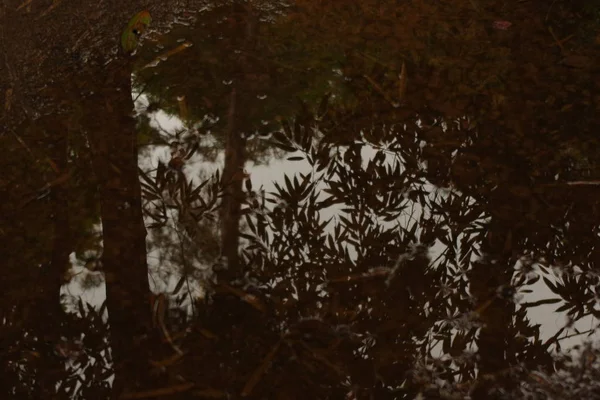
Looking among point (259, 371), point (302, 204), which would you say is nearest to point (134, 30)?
point (302, 204)

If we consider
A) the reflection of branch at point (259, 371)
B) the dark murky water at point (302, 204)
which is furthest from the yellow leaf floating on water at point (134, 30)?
the reflection of branch at point (259, 371)

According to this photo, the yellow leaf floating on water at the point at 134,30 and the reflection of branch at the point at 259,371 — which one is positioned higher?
the yellow leaf floating on water at the point at 134,30

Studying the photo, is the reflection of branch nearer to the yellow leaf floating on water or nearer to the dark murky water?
the dark murky water

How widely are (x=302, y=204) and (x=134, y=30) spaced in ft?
4.45

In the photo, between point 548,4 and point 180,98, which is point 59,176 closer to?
point 180,98

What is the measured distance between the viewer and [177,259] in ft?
5.69

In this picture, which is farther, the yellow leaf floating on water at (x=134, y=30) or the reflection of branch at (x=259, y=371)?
the yellow leaf floating on water at (x=134, y=30)

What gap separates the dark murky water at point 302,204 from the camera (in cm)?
145

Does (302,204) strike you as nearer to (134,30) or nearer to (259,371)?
(259,371)

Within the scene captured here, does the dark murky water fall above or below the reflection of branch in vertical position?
above

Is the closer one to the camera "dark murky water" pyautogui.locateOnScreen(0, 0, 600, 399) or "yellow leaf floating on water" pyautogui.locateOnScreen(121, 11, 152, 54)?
"dark murky water" pyautogui.locateOnScreen(0, 0, 600, 399)

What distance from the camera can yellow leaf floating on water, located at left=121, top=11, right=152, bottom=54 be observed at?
2.70 m

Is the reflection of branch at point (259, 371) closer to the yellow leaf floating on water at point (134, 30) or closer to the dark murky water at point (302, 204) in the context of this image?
the dark murky water at point (302, 204)

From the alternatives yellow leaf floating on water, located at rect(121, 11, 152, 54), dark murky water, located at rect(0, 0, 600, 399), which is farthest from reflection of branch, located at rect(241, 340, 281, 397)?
yellow leaf floating on water, located at rect(121, 11, 152, 54)
